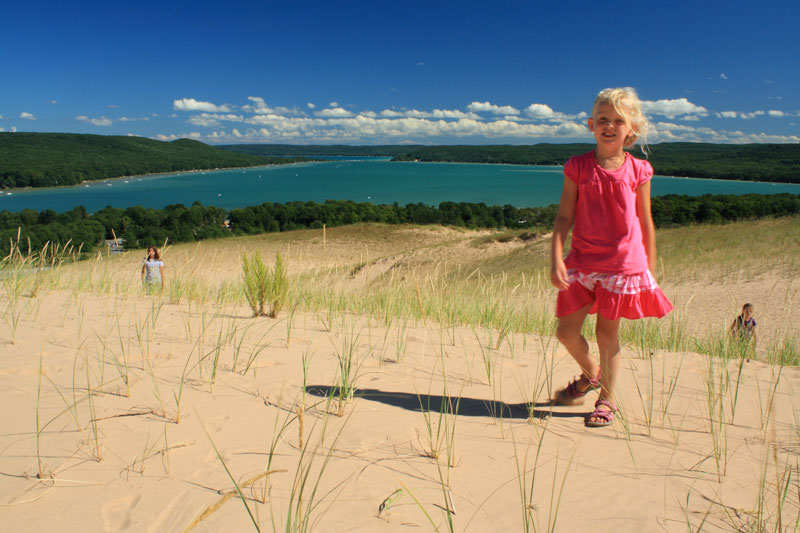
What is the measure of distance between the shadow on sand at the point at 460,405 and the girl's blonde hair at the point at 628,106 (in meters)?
1.40

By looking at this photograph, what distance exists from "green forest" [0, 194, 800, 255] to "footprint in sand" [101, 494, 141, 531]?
42.0 m

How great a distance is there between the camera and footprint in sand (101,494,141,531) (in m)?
1.41

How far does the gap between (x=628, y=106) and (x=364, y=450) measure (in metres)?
2.06

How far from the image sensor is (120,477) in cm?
164

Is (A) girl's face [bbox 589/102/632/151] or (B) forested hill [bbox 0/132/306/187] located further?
(B) forested hill [bbox 0/132/306/187]

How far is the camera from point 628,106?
2.32m

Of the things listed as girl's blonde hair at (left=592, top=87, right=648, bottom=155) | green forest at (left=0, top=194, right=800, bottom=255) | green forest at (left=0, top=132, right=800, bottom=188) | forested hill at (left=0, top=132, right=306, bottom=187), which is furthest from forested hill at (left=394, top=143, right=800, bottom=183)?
forested hill at (left=0, top=132, right=306, bottom=187)

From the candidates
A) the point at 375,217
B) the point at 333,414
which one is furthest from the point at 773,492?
the point at 375,217

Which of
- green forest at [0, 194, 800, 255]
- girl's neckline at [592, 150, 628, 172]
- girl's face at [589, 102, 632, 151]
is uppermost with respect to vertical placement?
girl's face at [589, 102, 632, 151]

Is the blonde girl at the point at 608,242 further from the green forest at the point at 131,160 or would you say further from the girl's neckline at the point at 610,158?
the green forest at the point at 131,160

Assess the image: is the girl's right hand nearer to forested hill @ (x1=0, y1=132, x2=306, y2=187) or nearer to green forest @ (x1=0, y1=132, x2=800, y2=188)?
green forest @ (x1=0, y1=132, x2=800, y2=188)

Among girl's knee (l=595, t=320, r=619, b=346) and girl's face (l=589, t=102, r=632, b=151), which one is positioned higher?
girl's face (l=589, t=102, r=632, b=151)

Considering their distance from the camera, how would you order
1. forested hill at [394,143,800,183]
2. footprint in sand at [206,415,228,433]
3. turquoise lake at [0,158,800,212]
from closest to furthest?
1. footprint in sand at [206,415,228,433]
2. turquoise lake at [0,158,800,212]
3. forested hill at [394,143,800,183]

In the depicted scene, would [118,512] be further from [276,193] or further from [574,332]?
[276,193]
